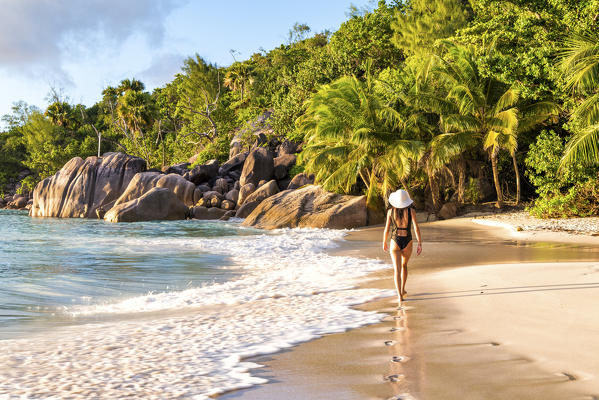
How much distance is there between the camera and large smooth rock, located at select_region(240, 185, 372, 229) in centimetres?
2033

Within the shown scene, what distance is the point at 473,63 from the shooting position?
19.8m

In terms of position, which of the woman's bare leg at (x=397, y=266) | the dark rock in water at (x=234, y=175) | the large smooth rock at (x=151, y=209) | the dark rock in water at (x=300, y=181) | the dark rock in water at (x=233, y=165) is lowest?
the woman's bare leg at (x=397, y=266)

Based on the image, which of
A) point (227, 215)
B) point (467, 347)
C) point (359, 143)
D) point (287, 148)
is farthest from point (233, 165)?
point (467, 347)

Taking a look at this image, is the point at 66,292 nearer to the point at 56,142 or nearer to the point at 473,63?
the point at 473,63

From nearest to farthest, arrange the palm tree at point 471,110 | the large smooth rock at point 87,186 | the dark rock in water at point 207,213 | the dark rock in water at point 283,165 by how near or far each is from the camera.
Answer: the palm tree at point 471,110, the dark rock in water at point 207,213, the dark rock in water at point 283,165, the large smooth rock at point 87,186

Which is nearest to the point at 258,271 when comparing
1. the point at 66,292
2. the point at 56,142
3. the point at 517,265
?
the point at 66,292

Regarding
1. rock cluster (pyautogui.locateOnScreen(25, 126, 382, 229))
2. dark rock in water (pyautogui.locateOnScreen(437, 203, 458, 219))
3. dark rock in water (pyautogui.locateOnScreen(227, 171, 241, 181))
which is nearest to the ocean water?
dark rock in water (pyautogui.locateOnScreen(437, 203, 458, 219))

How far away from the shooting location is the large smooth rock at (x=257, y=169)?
30.7 meters


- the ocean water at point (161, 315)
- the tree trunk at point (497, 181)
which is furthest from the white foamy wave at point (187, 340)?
the tree trunk at point (497, 181)

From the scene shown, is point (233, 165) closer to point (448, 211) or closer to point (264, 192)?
point (264, 192)

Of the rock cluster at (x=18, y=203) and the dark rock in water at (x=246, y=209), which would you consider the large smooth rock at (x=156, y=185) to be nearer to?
the dark rock in water at (x=246, y=209)

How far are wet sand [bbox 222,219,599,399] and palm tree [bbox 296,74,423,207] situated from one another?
13.0 m

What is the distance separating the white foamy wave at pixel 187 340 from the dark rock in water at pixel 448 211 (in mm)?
13207

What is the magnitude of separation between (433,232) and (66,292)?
1138 cm
